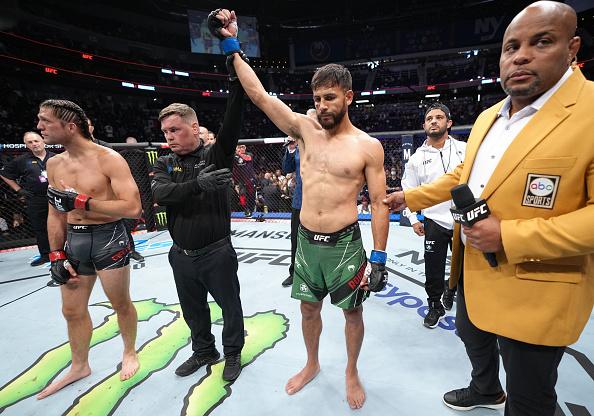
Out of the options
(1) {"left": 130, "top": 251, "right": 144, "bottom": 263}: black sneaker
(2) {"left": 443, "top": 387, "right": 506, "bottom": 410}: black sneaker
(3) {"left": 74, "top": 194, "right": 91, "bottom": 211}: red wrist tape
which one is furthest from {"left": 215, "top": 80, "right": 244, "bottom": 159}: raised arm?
(1) {"left": 130, "top": 251, "right": 144, "bottom": 263}: black sneaker

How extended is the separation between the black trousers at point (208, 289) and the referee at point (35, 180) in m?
3.83

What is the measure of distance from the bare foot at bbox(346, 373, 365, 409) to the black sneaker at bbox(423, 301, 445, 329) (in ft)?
3.24

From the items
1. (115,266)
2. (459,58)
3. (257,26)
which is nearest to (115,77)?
(257,26)

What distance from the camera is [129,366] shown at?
216 cm

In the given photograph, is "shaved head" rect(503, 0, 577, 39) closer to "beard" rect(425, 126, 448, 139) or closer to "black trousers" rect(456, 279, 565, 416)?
"black trousers" rect(456, 279, 565, 416)

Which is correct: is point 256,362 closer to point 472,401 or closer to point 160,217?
point 472,401

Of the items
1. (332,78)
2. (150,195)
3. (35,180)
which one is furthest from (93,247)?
(150,195)

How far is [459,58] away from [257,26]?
51.0 ft

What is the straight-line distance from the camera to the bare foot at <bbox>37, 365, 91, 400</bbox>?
198 centimetres

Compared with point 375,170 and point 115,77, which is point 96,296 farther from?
point 115,77

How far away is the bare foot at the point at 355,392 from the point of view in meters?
1.79

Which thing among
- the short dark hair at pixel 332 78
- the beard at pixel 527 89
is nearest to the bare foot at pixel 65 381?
the short dark hair at pixel 332 78

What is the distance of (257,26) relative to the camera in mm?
23344

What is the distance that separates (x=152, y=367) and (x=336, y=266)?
1.58m
